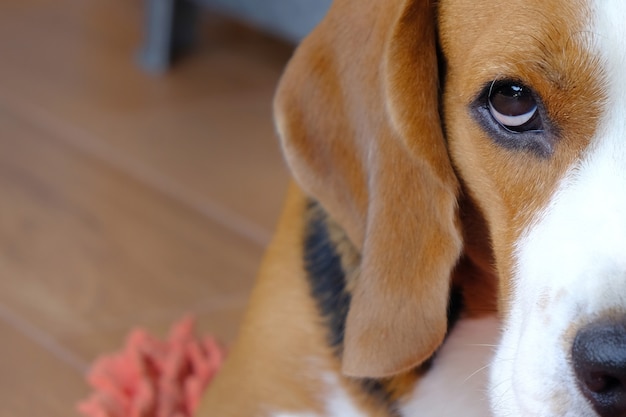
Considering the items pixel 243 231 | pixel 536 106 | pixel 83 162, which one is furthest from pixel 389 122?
pixel 83 162

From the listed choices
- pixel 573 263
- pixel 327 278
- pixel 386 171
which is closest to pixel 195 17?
pixel 327 278

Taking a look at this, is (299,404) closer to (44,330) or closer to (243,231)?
(44,330)

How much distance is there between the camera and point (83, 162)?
→ 2717 millimetres

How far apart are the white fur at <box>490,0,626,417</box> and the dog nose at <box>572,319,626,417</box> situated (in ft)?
0.05

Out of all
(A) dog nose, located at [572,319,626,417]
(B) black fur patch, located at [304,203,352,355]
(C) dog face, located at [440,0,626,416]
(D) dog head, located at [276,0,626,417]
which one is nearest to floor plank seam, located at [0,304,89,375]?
(B) black fur patch, located at [304,203,352,355]

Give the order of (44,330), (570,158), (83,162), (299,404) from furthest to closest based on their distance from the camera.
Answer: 1. (83,162)
2. (44,330)
3. (299,404)
4. (570,158)

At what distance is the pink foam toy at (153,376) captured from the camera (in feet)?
5.77

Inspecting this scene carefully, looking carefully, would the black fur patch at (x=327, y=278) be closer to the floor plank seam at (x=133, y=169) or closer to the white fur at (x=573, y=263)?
the white fur at (x=573, y=263)

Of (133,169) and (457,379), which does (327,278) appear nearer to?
(457,379)

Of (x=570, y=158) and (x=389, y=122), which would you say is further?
(x=389, y=122)

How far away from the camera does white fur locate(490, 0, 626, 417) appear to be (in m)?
1.01

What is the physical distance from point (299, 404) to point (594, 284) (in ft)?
1.70

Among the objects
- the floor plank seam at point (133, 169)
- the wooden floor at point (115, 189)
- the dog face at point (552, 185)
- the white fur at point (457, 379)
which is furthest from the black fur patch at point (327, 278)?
the floor plank seam at point (133, 169)

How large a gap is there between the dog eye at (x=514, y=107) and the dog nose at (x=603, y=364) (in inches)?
10.0
